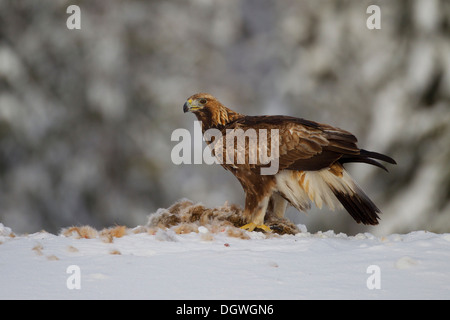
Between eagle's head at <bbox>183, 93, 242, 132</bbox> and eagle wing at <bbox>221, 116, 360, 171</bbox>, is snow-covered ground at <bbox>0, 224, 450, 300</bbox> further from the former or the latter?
eagle's head at <bbox>183, 93, 242, 132</bbox>

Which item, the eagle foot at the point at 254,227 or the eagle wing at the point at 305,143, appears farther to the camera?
the eagle foot at the point at 254,227

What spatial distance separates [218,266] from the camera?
3.10 m

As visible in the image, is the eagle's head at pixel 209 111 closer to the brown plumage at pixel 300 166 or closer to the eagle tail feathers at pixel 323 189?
the brown plumage at pixel 300 166

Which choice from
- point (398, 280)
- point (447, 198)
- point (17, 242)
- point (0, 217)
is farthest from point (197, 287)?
point (0, 217)

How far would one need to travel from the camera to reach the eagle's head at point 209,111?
4.49 metres

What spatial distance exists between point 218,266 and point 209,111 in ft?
5.52

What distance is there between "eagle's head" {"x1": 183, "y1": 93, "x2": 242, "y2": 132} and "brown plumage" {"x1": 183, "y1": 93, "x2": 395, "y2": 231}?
190 mm

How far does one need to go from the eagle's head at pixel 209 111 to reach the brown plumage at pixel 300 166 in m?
0.19

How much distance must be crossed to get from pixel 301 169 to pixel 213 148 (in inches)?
27.3

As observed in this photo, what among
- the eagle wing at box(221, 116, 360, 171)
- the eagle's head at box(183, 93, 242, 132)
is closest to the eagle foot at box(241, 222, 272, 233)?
the eagle wing at box(221, 116, 360, 171)

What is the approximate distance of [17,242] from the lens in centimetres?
371

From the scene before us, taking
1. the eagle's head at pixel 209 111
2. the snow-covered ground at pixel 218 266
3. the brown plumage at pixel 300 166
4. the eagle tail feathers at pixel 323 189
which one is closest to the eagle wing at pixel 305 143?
the brown plumage at pixel 300 166

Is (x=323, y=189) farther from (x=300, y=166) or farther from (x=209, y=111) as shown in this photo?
(x=209, y=111)

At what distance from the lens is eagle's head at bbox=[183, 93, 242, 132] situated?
4488 millimetres
